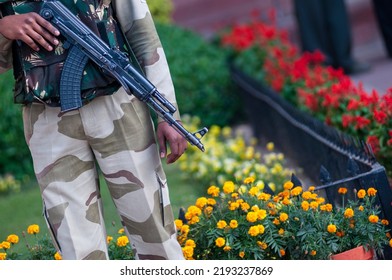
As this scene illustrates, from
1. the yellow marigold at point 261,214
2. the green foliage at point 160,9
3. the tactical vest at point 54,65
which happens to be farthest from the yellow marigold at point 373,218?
the green foliage at point 160,9

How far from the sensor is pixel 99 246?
3832mm

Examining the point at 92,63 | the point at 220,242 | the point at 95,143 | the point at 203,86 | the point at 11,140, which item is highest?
the point at 92,63

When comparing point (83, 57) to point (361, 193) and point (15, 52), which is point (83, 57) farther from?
point (361, 193)

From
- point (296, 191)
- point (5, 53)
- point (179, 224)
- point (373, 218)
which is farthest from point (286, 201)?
point (5, 53)

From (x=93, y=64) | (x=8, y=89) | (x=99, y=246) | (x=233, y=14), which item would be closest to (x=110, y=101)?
(x=93, y=64)

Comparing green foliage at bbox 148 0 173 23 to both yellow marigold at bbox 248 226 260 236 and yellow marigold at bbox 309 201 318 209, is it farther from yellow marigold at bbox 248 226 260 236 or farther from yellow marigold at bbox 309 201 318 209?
yellow marigold at bbox 248 226 260 236

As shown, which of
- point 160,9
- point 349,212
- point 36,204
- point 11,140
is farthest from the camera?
point 160,9

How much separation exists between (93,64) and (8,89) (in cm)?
517

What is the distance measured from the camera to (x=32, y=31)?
3.62 metres

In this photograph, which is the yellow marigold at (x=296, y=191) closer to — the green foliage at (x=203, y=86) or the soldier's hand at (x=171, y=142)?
the soldier's hand at (x=171, y=142)

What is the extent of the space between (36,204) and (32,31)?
4516 millimetres

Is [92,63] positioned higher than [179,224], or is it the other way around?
[92,63]

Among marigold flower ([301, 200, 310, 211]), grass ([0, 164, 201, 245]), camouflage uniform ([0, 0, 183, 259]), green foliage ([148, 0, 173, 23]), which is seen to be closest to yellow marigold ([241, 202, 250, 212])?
marigold flower ([301, 200, 310, 211])

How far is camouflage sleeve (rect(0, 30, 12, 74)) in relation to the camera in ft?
12.3
